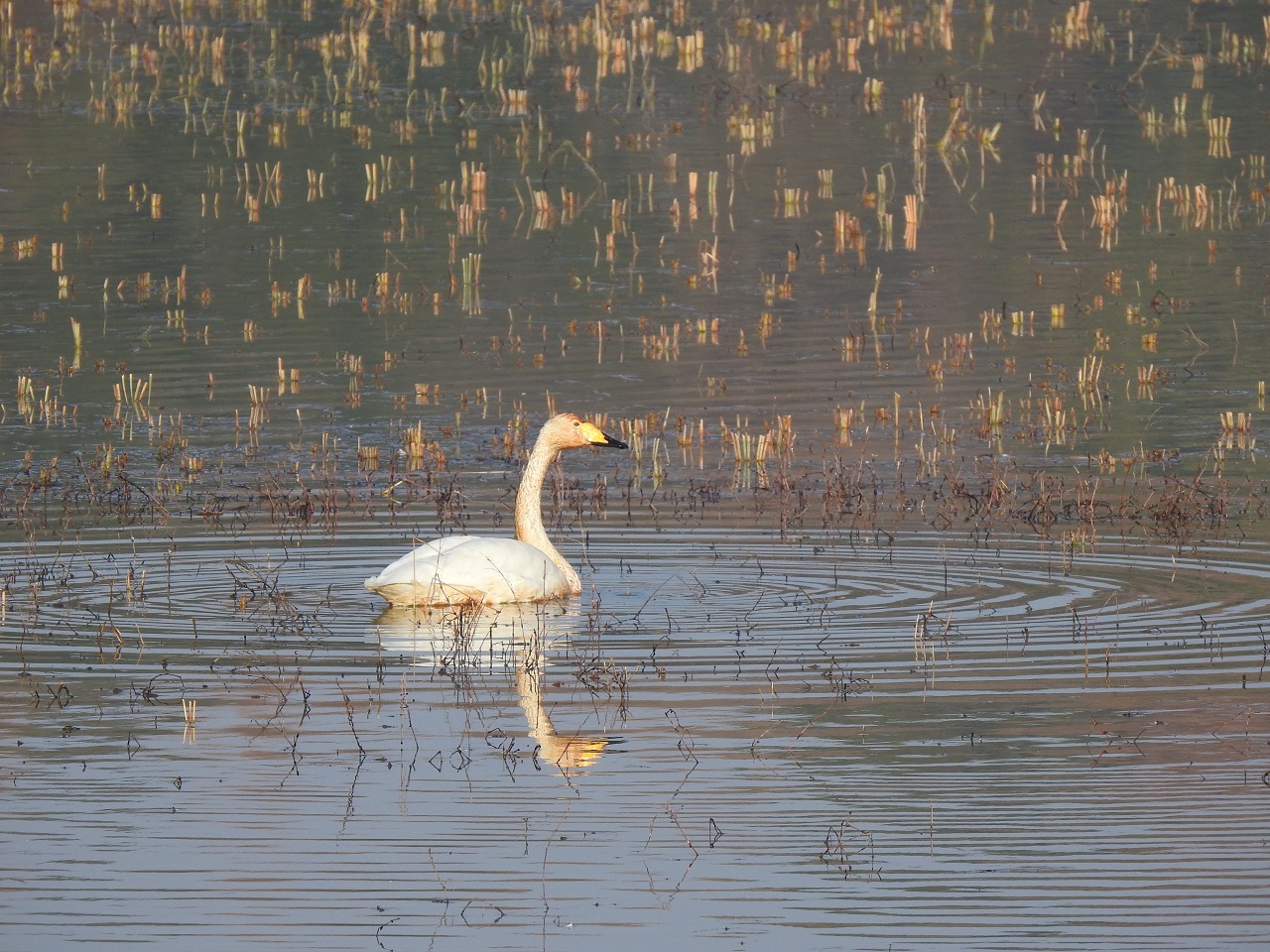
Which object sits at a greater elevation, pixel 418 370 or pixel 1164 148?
pixel 1164 148

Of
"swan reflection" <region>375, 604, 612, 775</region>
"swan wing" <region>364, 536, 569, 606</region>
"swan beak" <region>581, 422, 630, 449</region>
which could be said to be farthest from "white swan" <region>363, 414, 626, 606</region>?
"swan beak" <region>581, 422, 630, 449</region>

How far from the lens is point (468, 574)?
13.4m

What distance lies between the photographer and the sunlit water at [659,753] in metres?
8.06

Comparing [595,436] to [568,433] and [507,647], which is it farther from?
[507,647]

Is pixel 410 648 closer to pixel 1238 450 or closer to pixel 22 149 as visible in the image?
pixel 1238 450

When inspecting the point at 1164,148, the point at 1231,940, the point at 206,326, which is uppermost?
the point at 1164,148

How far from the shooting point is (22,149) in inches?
1383

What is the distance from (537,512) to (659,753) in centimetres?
502

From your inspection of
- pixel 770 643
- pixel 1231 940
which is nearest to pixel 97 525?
pixel 770 643

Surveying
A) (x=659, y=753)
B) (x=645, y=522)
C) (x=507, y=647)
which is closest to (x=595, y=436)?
(x=645, y=522)

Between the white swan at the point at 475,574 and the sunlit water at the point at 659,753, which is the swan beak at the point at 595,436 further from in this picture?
the white swan at the point at 475,574

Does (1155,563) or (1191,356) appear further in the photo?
(1191,356)

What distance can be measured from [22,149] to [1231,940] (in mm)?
30365

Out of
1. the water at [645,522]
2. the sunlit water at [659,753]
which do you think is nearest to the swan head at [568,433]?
the water at [645,522]
